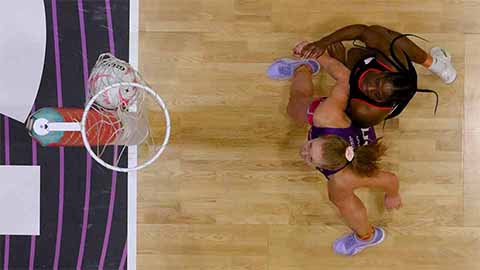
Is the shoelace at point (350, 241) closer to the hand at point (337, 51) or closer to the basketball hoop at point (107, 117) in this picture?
the hand at point (337, 51)

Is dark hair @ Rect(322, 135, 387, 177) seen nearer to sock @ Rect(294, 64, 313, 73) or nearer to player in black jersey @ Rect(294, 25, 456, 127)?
player in black jersey @ Rect(294, 25, 456, 127)

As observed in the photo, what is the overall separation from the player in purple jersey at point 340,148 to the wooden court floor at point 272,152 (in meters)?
0.07

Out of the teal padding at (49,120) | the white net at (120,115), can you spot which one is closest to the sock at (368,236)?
the white net at (120,115)

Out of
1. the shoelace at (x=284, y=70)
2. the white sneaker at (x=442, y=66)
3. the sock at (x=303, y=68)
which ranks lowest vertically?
the shoelace at (x=284, y=70)

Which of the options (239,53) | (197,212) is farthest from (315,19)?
(197,212)

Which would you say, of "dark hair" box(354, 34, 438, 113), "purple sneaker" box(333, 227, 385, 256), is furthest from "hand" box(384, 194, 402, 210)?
"dark hair" box(354, 34, 438, 113)

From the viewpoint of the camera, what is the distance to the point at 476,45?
7.72ft

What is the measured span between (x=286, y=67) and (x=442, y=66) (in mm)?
586

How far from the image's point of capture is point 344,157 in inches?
76.2

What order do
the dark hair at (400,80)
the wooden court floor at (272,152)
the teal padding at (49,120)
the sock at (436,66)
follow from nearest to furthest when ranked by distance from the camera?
the dark hair at (400,80) → the teal padding at (49,120) → the sock at (436,66) → the wooden court floor at (272,152)

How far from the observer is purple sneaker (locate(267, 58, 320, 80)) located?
7.61 ft

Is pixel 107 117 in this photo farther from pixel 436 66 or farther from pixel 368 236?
pixel 436 66

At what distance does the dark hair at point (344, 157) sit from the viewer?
6.34ft

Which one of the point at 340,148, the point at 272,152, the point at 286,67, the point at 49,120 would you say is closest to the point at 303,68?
the point at 286,67
